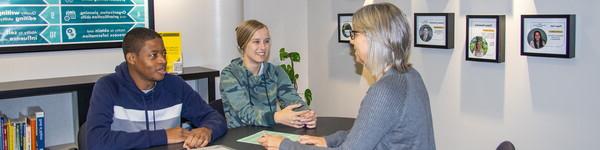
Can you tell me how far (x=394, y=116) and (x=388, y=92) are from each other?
7cm

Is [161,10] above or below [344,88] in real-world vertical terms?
above

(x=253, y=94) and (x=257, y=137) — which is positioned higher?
(x=253, y=94)

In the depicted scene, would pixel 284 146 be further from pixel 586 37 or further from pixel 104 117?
pixel 586 37

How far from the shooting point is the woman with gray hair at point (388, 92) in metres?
1.78

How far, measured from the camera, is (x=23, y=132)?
311cm

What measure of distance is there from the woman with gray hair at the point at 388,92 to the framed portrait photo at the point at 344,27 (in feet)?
7.85

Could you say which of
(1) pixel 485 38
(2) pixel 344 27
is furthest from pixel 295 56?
(1) pixel 485 38

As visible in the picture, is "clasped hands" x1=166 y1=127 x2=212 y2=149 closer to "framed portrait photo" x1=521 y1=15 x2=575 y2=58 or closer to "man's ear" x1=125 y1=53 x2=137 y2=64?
"man's ear" x1=125 y1=53 x2=137 y2=64

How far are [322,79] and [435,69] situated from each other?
1195 mm

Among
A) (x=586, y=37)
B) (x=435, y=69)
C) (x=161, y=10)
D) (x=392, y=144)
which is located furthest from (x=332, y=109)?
(x=392, y=144)

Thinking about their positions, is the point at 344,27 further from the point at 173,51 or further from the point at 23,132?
the point at 23,132

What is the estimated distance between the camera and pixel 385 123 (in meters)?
1.77

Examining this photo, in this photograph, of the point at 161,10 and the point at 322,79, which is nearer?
the point at 161,10

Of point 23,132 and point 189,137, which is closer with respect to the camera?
point 189,137
